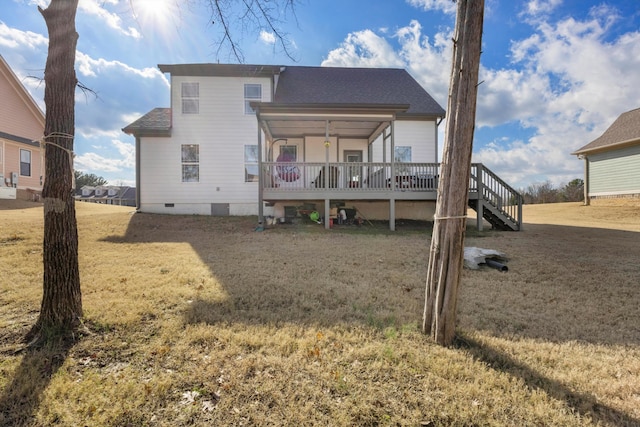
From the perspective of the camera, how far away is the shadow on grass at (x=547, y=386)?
197cm

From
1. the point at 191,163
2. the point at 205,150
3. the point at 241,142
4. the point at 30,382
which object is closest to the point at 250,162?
the point at 241,142

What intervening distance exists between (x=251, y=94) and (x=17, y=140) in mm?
14988

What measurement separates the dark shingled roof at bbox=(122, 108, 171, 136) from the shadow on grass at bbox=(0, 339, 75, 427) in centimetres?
1150

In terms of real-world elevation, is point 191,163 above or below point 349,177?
above

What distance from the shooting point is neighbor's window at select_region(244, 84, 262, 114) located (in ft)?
42.3

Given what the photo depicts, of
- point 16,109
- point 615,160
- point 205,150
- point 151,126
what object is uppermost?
point 16,109

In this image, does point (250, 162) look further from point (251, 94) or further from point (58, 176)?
point (58, 176)

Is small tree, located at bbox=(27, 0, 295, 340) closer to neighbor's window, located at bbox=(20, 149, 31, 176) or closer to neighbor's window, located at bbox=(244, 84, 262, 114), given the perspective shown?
neighbor's window, located at bbox=(244, 84, 262, 114)

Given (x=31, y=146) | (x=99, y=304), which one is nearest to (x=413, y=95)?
(x=99, y=304)

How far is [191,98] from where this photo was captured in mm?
12812

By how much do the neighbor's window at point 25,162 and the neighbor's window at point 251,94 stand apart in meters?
15.4

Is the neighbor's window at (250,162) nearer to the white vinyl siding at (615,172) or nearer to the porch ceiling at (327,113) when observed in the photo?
the porch ceiling at (327,113)

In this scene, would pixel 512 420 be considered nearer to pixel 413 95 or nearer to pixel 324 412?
pixel 324 412

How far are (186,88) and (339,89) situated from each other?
6787 mm
